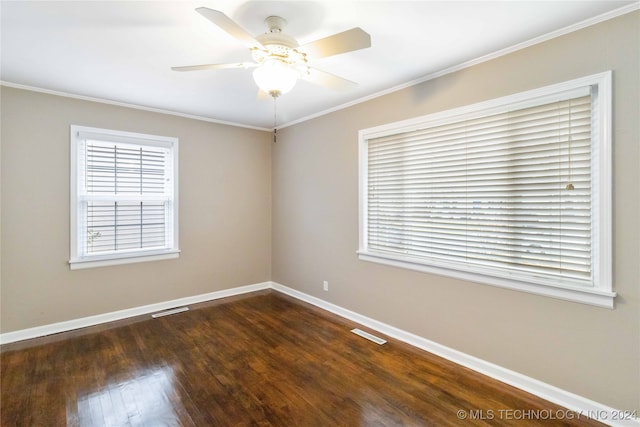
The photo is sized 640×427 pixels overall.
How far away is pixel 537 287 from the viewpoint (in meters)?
2.22

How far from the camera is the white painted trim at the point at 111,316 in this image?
3.09m

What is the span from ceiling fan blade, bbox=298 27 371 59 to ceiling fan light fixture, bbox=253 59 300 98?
154 millimetres

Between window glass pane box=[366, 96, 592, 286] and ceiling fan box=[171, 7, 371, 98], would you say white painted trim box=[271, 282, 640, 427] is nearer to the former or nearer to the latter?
window glass pane box=[366, 96, 592, 286]

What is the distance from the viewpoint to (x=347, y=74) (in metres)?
2.81

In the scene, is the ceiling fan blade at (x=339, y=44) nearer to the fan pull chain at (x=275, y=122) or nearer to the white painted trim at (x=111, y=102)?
the fan pull chain at (x=275, y=122)

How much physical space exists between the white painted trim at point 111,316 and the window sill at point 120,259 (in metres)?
0.57

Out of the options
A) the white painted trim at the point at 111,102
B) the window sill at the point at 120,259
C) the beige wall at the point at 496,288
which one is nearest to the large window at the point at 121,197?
the window sill at the point at 120,259

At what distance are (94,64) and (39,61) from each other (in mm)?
412

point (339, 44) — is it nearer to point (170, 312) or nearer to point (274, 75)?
point (274, 75)

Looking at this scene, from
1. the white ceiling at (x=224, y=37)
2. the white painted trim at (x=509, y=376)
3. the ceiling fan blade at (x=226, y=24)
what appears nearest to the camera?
the ceiling fan blade at (x=226, y=24)

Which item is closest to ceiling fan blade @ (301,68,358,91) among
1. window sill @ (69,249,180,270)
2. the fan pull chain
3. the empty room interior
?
the empty room interior

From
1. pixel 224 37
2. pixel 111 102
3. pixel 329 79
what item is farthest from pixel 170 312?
pixel 329 79

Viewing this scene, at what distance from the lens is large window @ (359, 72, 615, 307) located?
2.00 metres

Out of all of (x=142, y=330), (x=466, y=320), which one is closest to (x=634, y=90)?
(x=466, y=320)
